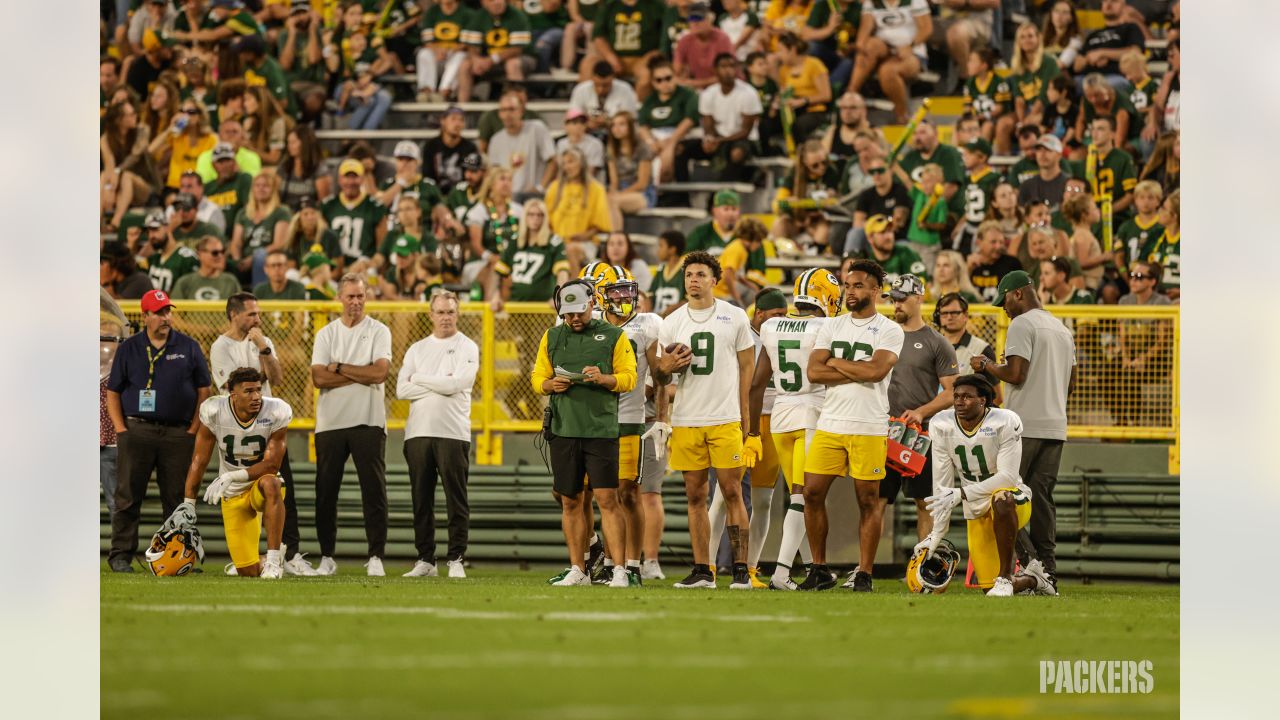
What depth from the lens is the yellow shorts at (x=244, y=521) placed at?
10.9m

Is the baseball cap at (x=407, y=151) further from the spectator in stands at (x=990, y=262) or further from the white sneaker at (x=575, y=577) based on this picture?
the white sneaker at (x=575, y=577)

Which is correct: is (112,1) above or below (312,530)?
above

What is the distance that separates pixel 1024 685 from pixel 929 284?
8.24m

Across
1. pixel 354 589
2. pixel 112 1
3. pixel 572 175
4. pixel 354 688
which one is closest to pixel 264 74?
pixel 112 1

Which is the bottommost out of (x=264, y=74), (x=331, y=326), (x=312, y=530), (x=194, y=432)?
(x=312, y=530)

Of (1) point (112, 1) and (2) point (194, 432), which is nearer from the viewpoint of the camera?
(2) point (194, 432)

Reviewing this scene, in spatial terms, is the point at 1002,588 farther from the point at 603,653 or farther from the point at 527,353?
the point at 527,353

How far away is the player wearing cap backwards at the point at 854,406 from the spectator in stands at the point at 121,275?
21.6 ft

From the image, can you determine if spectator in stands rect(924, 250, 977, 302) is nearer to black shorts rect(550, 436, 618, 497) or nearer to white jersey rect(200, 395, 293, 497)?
black shorts rect(550, 436, 618, 497)

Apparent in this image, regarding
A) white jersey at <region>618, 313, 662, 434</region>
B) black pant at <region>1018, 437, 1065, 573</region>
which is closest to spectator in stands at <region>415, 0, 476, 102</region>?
white jersey at <region>618, 313, 662, 434</region>

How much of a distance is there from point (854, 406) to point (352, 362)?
11.8 feet

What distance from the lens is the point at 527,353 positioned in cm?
1316
